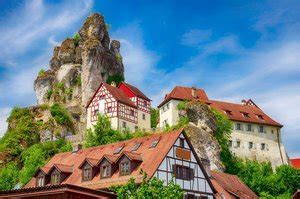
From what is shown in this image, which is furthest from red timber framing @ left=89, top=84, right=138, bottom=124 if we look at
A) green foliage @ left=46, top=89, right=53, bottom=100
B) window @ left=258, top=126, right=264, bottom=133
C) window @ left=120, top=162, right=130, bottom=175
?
window @ left=120, top=162, right=130, bottom=175

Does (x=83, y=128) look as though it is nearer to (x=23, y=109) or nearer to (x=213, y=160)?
(x=23, y=109)

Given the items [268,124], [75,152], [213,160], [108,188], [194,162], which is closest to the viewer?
[108,188]

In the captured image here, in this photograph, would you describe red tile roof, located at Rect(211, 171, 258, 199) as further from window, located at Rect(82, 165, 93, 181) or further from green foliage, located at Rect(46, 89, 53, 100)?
green foliage, located at Rect(46, 89, 53, 100)

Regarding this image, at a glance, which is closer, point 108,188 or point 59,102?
point 108,188

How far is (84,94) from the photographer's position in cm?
9025

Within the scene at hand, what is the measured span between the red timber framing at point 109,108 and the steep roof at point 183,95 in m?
4.85

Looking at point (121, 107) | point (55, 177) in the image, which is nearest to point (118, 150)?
point (55, 177)

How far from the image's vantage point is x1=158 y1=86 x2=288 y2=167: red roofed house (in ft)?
260

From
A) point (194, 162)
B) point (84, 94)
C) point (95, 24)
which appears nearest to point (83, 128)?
point (84, 94)

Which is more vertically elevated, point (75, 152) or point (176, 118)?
point (176, 118)

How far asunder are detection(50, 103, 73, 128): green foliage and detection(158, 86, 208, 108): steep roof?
608 inches

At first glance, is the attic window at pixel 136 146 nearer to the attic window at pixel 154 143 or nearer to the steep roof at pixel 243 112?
the attic window at pixel 154 143

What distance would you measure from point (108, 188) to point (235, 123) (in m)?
45.1

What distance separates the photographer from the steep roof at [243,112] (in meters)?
82.8
